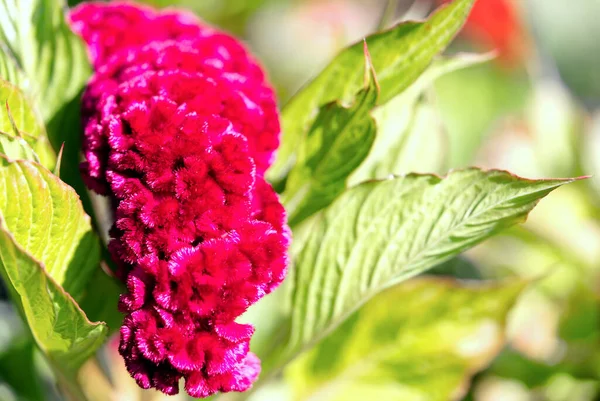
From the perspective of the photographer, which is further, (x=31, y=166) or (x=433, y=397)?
(x=433, y=397)

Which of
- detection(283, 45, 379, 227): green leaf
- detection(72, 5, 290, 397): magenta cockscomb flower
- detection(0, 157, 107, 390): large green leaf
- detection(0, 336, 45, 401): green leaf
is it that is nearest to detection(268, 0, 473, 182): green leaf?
detection(283, 45, 379, 227): green leaf

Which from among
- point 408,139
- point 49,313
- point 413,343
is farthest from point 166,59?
point 413,343

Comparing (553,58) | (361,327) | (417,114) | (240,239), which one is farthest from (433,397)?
(553,58)

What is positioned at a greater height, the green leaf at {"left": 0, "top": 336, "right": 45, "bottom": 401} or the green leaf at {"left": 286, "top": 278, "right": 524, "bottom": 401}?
the green leaf at {"left": 286, "top": 278, "right": 524, "bottom": 401}

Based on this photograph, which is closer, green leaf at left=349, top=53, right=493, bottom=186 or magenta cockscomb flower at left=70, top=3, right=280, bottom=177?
magenta cockscomb flower at left=70, top=3, right=280, bottom=177

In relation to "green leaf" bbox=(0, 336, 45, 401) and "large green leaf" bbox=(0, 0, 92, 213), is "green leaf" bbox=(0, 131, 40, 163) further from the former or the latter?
"green leaf" bbox=(0, 336, 45, 401)

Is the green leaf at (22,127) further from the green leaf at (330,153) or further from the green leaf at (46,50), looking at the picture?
the green leaf at (330,153)

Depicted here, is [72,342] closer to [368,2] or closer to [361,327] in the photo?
[361,327]

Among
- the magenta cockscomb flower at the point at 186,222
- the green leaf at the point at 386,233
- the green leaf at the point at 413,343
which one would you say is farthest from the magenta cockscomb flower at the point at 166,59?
the green leaf at the point at 413,343
